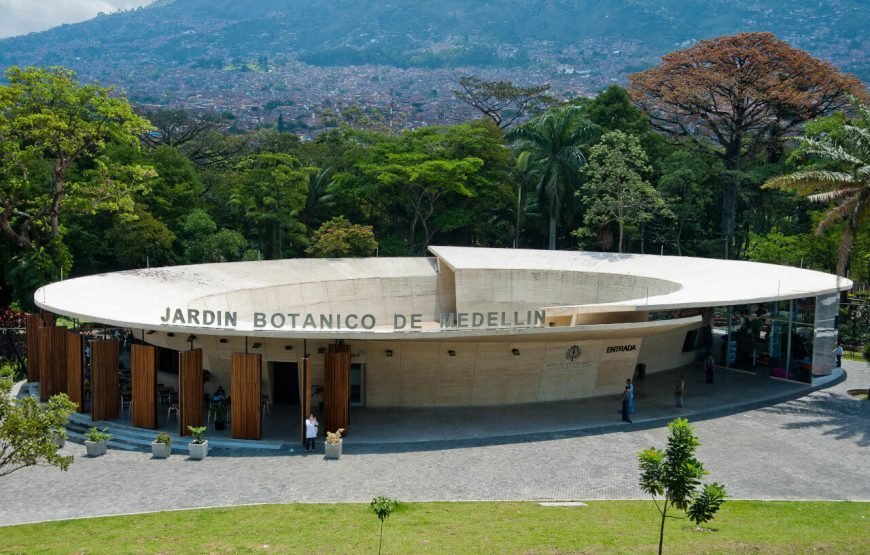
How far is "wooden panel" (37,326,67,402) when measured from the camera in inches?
1057

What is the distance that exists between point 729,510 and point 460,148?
128ft

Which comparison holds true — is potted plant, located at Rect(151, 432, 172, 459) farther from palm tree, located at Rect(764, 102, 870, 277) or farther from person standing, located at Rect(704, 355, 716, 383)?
palm tree, located at Rect(764, 102, 870, 277)

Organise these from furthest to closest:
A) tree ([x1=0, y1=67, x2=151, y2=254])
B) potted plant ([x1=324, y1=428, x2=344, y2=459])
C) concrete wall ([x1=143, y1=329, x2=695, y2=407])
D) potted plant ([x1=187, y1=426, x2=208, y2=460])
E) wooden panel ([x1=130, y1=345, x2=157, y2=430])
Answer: tree ([x1=0, y1=67, x2=151, y2=254]) → concrete wall ([x1=143, y1=329, x2=695, y2=407]) → wooden panel ([x1=130, y1=345, x2=157, y2=430]) → potted plant ([x1=324, y1=428, x2=344, y2=459]) → potted plant ([x1=187, y1=426, x2=208, y2=460])

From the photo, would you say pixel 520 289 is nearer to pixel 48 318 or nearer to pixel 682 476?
pixel 48 318

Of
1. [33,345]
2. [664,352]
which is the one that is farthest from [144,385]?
[664,352]

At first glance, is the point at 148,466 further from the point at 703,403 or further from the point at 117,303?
the point at 703,403

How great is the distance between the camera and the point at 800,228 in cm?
5234

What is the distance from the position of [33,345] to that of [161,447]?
1140 centimetres

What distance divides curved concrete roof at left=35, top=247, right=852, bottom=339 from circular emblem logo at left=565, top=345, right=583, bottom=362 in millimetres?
1725

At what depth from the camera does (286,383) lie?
27.4 m

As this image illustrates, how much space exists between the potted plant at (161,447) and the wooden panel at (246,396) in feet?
6.38

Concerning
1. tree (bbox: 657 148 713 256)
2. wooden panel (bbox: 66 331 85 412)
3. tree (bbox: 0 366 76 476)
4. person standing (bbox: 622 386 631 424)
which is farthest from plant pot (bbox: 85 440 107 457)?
tree (bbox: 657 148 713 256)

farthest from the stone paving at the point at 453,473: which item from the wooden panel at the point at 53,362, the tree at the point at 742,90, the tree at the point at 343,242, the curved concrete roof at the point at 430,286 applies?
the tree at the point at 742,90

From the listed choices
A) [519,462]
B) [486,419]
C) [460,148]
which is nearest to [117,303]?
[486,419]
